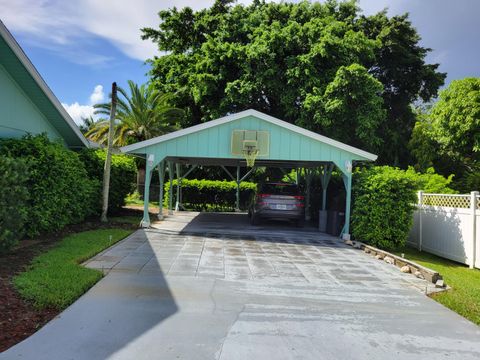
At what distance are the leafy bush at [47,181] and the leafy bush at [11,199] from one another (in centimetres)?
77

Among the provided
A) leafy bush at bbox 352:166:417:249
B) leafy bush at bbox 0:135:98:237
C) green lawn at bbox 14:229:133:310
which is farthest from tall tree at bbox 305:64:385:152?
green lawn at bbox 14:229:133:310

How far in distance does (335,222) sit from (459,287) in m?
6.35

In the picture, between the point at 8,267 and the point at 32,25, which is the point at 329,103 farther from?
the point at 8,267

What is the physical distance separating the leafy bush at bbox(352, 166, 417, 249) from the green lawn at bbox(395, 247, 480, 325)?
29.5 inches

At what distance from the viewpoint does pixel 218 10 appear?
24.7 metres

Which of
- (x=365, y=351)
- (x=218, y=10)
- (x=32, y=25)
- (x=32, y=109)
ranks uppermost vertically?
(x=218, y=10)

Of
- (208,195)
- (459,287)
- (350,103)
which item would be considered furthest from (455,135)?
(459,287)

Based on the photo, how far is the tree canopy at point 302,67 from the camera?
65.5ft

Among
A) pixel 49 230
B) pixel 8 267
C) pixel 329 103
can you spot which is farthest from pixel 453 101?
pixel 8 267

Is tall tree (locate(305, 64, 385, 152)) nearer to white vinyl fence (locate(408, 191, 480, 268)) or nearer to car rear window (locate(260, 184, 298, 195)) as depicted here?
car rear window (locate(260, 184, 298, 195))

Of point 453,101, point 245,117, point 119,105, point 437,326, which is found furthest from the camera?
point 119,105

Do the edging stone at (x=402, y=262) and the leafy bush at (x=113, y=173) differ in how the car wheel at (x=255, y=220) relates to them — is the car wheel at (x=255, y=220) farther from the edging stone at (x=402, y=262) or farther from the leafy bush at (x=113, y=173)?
the leafy bush at (x=113, y=173)

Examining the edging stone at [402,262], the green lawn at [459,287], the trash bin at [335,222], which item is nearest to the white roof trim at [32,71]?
the trash bin at [335,222]

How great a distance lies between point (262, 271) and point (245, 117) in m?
6.34
